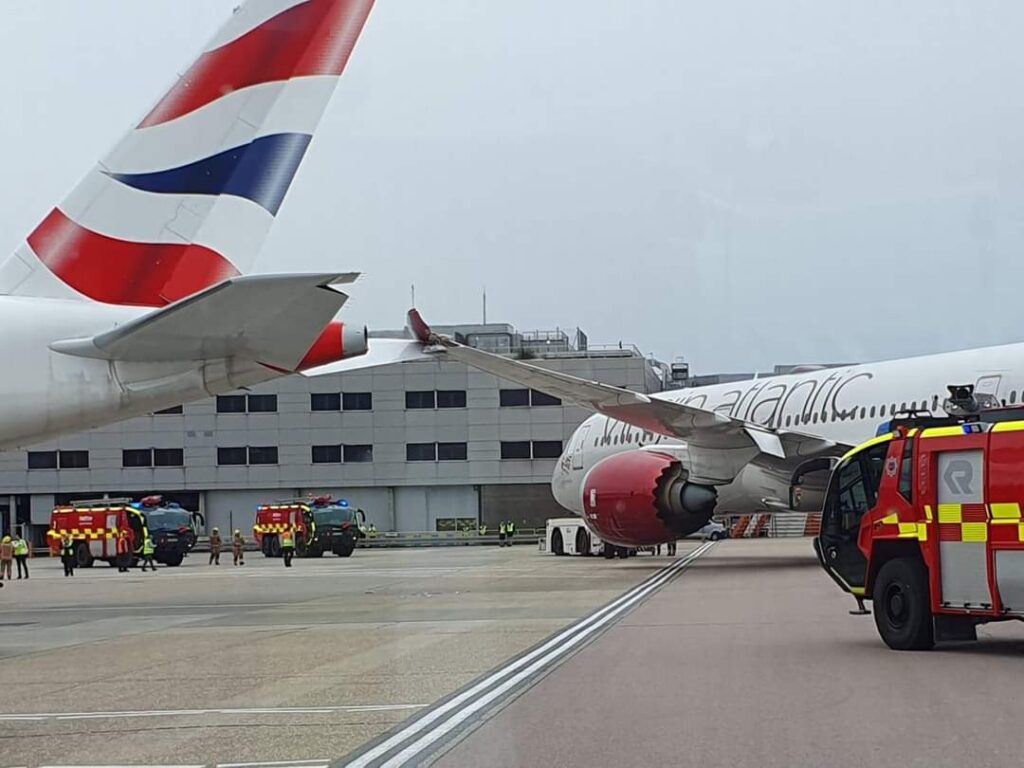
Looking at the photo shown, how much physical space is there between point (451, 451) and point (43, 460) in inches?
1004

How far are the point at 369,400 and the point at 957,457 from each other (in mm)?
25706

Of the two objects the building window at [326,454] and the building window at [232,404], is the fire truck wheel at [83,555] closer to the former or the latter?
the building window at [232,404]

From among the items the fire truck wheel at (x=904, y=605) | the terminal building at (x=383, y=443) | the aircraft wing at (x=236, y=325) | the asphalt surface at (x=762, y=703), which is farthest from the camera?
the terminal building at (x=383, y=443)

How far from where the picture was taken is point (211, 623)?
62.6ft

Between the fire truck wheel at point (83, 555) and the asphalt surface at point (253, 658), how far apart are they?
62.8ft

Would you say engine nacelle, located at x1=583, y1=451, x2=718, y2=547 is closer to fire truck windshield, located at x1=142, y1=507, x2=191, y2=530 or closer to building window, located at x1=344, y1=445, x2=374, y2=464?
building window, located at x1=344, y1=445, x2=374, y2=464

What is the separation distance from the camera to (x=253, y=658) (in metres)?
14.1

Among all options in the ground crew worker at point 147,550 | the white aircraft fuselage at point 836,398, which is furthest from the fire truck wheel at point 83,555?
the white aircraft fuselage at point 836,398

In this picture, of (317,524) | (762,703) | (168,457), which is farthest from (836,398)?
(317,524)

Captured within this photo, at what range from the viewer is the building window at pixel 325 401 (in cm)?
3609

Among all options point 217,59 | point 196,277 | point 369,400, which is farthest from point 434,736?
point 369,400

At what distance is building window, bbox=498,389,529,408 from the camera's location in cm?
4219

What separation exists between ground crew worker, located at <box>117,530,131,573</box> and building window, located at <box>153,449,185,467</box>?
2802 millimetres

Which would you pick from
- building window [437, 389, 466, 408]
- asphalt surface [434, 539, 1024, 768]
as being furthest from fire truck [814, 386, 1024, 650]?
building window [437, 389, 466, 408]
